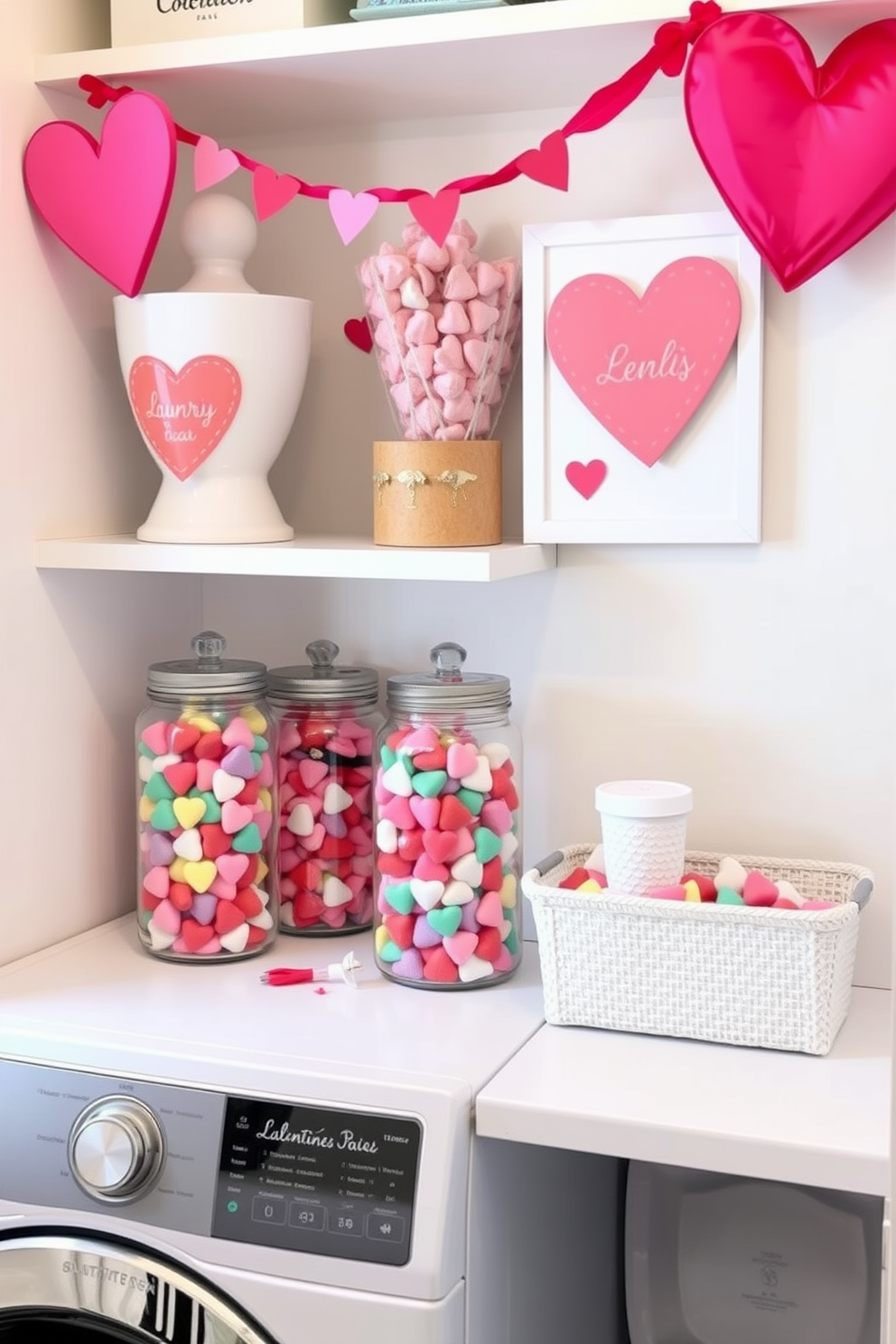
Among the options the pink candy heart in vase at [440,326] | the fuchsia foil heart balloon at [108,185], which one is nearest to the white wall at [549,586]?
the fuchsia foil heart balloon at [108,185]

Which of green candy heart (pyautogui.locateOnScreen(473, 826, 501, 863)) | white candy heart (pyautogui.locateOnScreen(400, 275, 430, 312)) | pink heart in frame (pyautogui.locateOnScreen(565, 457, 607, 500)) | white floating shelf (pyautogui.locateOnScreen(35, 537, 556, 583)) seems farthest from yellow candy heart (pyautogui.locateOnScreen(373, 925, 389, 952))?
white candy heart (pyautogui.locateOnScreen(400, 275, 430, 312))

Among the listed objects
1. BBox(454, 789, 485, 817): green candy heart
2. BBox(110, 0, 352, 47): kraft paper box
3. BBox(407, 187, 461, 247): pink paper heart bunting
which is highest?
BBox(110, 0, 352, 47): kraft paper box

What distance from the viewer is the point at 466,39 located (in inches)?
51.7

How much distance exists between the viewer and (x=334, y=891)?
1.54 metres

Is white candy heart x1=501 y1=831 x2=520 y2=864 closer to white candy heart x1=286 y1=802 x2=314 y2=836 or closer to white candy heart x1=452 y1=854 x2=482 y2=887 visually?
white candy heart x1=452 y1=854 x2=482 y2=887

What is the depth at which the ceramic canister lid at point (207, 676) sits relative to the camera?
1.47 m

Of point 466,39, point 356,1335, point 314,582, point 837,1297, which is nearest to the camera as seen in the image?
point 356,1335

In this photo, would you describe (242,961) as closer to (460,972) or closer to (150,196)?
(460,972)

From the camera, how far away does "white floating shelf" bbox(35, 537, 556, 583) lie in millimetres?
1352

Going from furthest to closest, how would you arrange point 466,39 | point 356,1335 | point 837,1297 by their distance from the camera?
1. point 837,1297
2. point 466,39
3. point 356,1335

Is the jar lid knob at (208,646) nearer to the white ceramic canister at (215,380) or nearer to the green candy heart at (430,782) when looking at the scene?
the white ceramic canister at (215,380)

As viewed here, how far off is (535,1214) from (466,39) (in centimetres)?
104

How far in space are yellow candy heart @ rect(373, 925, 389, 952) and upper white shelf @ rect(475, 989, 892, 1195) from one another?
0.61 ft

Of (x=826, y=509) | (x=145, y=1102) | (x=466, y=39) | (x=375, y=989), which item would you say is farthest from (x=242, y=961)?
(x=466, y=39)
